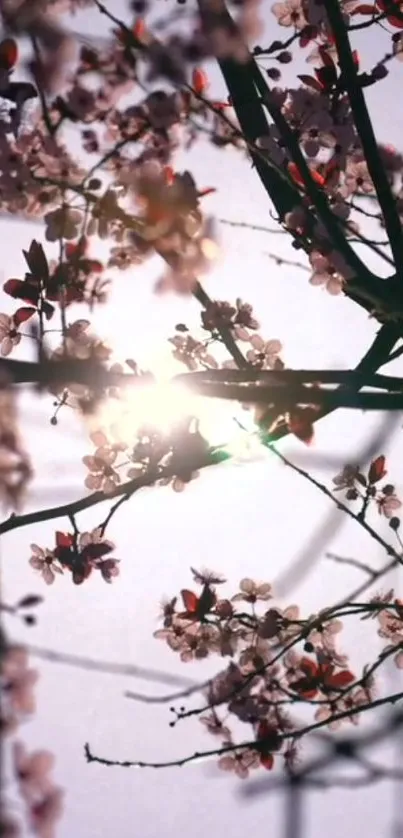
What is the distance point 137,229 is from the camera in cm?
358

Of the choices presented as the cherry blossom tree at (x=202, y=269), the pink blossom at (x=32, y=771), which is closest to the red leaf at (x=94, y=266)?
the cherry blossom tree at (x=202, y=269)

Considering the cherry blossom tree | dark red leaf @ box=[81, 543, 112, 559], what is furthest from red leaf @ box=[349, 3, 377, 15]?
dark red leaf @ box=[81, 543, 112, 559]

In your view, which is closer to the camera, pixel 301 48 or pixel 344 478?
pixel 301 48

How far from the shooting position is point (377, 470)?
17.6 feet

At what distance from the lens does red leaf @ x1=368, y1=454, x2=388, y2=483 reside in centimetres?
535

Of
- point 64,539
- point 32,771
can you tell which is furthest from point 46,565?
point 32,771

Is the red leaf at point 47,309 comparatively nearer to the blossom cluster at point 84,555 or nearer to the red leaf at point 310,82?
the blossom cluster at point 84,555

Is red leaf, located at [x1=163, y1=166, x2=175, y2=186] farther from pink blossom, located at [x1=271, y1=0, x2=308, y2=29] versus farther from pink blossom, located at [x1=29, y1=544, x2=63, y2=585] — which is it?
pink blossom, located at [x1=29, y1=544, x2=63, y2=585]

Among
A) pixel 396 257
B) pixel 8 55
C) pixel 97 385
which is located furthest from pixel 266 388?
pixel 8 55

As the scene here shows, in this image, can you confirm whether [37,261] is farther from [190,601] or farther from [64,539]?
[190,601]

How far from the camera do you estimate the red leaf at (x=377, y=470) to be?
5352 millimetres

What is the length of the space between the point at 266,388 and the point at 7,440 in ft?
3.38

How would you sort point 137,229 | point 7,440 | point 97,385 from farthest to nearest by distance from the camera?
point 137,229
point 7,440
point 97,385

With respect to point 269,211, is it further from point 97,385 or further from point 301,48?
point 97,385
